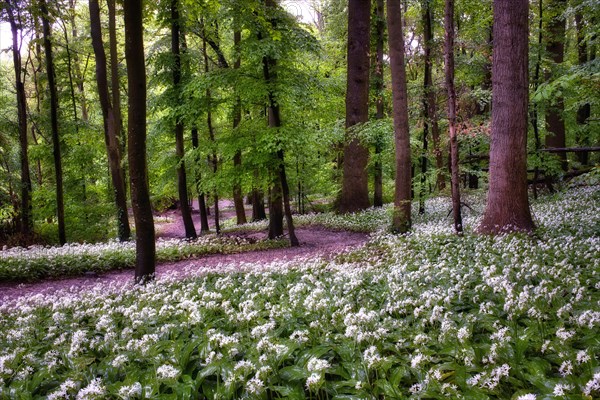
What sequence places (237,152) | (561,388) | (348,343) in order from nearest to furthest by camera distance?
1. (561,388)
2. (348,343)
3. (237,152)

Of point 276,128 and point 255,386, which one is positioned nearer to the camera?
point 255,386

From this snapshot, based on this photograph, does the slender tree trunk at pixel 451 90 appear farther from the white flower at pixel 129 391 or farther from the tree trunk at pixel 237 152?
the white flower at pixel 129 391

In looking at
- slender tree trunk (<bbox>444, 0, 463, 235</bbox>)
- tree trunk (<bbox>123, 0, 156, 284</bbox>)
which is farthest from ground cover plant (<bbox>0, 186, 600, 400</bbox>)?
slender tree trunk (<bbox>444, 0, 463, 235</bbox>)

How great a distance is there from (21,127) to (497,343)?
19.3 meters

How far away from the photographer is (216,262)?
37.1 ft

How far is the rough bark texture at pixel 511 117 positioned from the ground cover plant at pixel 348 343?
2104mm

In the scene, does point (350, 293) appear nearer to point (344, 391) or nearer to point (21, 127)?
point (344, 391)

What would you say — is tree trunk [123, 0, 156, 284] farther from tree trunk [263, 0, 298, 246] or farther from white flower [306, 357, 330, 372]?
white flower [306, 357, 330, 372]

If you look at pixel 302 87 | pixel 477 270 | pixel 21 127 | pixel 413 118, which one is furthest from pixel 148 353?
pixel 21 127

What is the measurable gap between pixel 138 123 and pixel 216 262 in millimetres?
5185

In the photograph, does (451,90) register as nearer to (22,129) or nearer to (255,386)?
(255,386)

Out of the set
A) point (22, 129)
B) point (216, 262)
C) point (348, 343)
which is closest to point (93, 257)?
point (216, 262)

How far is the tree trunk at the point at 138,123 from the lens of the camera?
7.06 m

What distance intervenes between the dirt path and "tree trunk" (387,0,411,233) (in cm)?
147
